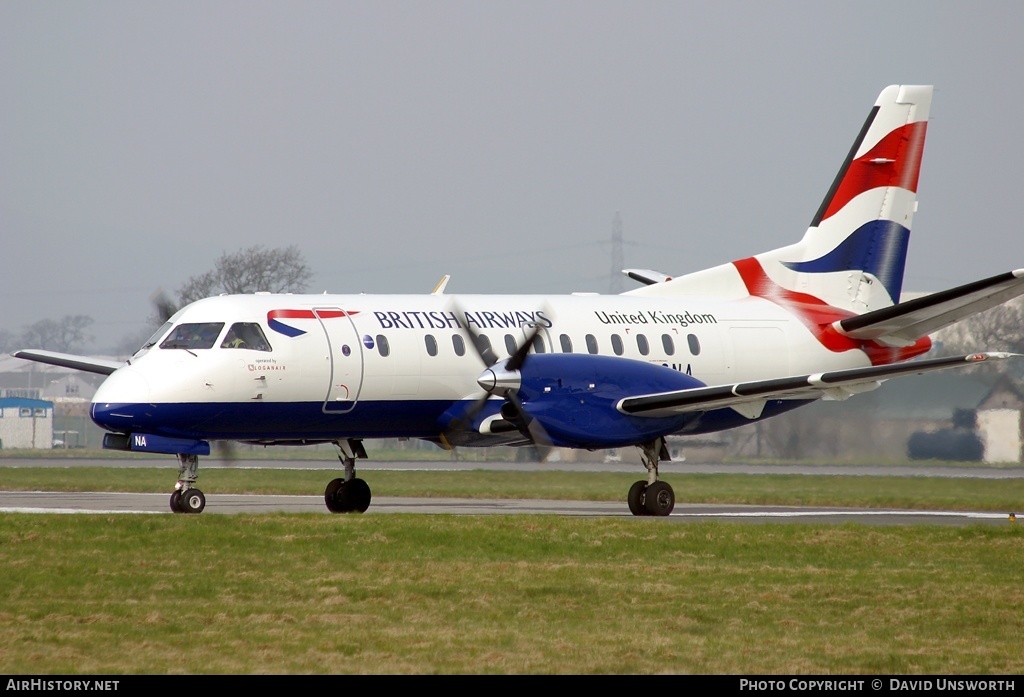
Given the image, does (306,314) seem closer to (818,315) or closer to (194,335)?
(194,335)

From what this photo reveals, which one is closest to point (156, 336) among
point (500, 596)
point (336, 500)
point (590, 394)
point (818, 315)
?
point (336, 500)

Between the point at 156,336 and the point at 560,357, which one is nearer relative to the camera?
the point at 156,336

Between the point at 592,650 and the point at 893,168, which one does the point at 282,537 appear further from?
the point at 893,168

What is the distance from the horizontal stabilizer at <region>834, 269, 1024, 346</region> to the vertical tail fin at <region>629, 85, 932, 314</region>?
104 centimetres

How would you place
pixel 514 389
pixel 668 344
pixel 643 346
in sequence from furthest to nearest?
pixel 668 344 < pixel 643 346 < pixel 514 389

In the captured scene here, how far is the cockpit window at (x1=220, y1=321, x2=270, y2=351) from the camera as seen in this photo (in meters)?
20.5

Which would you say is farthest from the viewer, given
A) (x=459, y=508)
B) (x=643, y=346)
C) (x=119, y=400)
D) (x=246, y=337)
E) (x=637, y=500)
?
(x=643, y=346)

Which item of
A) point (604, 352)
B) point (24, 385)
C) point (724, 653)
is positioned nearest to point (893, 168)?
point (604, 352)

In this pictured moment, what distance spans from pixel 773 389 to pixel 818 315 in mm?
5746

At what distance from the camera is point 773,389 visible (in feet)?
69.3

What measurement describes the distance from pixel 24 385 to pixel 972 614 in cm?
14195

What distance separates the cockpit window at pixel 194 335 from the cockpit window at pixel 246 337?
18 centimetres

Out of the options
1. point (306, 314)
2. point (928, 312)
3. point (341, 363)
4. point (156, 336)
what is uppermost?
point (928, 312)

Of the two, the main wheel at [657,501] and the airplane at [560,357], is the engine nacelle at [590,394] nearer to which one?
the airplane at [560,357]
